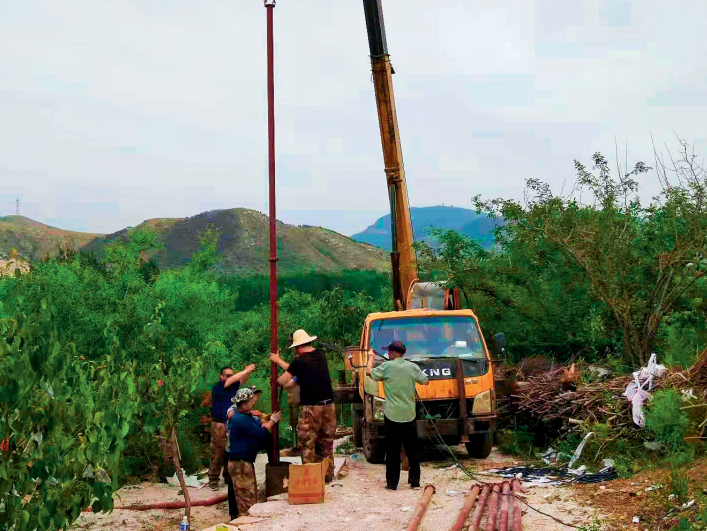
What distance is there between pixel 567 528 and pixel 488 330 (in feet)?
37.4

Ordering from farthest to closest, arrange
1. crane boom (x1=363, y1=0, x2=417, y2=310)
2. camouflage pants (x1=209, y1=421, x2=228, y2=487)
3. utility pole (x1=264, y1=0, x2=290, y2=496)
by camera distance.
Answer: crane boom (x1=363, y1=0, x2=417, y2=310) → camouflage pants (x1=209, y1=421, x2=228, y2=487) → utility pole (x1=264, y1=0, x2=290, y2=496)

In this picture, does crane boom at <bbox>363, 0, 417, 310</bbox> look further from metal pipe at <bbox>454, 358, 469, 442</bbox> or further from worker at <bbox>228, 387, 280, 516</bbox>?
worker at <bbox>228, 387, 280, 516</bbox>

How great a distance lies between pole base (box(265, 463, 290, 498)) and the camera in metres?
11.2

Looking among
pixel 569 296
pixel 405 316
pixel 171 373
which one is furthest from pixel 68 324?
pixel 569 296

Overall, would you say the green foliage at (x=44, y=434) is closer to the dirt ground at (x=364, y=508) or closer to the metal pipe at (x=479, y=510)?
the dirt ground at (x=364, y=508)

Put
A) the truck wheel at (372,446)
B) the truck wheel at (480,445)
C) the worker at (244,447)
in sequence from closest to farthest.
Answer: the worker at (244,447), the truck wheel at (372,446), the truck wheel at (480,445)

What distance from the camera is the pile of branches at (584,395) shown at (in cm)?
1191

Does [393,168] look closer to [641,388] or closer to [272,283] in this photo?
[272,283]

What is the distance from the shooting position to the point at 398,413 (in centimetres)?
1120

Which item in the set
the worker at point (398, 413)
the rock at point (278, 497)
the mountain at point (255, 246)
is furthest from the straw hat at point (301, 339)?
the mountain at point (255, 246)

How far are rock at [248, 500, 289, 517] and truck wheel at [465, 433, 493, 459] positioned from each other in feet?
13.3

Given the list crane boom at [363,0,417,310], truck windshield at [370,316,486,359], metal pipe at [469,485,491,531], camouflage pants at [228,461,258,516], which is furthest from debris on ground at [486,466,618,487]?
crane boom at [363,0,417,310]

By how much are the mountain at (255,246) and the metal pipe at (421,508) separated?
89.8m

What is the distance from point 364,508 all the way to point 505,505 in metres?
1.72
